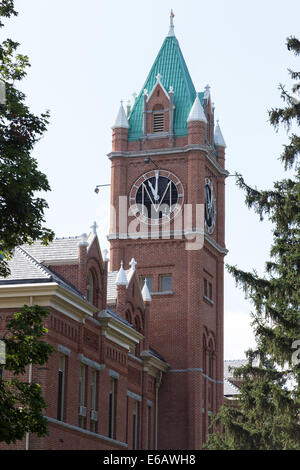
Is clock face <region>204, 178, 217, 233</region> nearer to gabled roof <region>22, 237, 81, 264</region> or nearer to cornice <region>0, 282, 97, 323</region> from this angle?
gabled roof <region>22, 237, 81, 264</region>

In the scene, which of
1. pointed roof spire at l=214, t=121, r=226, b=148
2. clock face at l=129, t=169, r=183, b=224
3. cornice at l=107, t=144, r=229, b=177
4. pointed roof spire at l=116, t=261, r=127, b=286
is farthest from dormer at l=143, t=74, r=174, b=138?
A: pointed roof spire at l=116, t=261, r=127, b=286

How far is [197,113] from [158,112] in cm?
289

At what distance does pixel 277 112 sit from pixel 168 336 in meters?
28.3

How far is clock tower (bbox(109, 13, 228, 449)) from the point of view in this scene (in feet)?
188

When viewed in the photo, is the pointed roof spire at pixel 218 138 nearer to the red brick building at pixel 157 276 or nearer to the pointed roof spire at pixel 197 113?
the red brick building at pixel 157 276

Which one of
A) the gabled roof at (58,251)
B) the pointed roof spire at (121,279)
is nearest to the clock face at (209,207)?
the pointed roof spire at (121,279)

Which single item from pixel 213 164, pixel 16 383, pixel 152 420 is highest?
pixel 213 164

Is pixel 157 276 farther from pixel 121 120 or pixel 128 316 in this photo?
pixel 128 316

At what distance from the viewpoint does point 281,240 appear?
31609 mm

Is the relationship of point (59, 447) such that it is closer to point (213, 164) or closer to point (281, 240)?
point (281, 240)

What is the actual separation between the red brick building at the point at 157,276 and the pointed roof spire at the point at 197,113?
0.20 feet

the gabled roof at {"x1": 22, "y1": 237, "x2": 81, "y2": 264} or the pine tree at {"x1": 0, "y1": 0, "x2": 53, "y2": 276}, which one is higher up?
the gabled roof at {"x1": 22, "y1": 237, "x2": 81, "y2": 264}

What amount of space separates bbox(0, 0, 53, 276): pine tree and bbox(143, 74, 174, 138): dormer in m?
39.9
